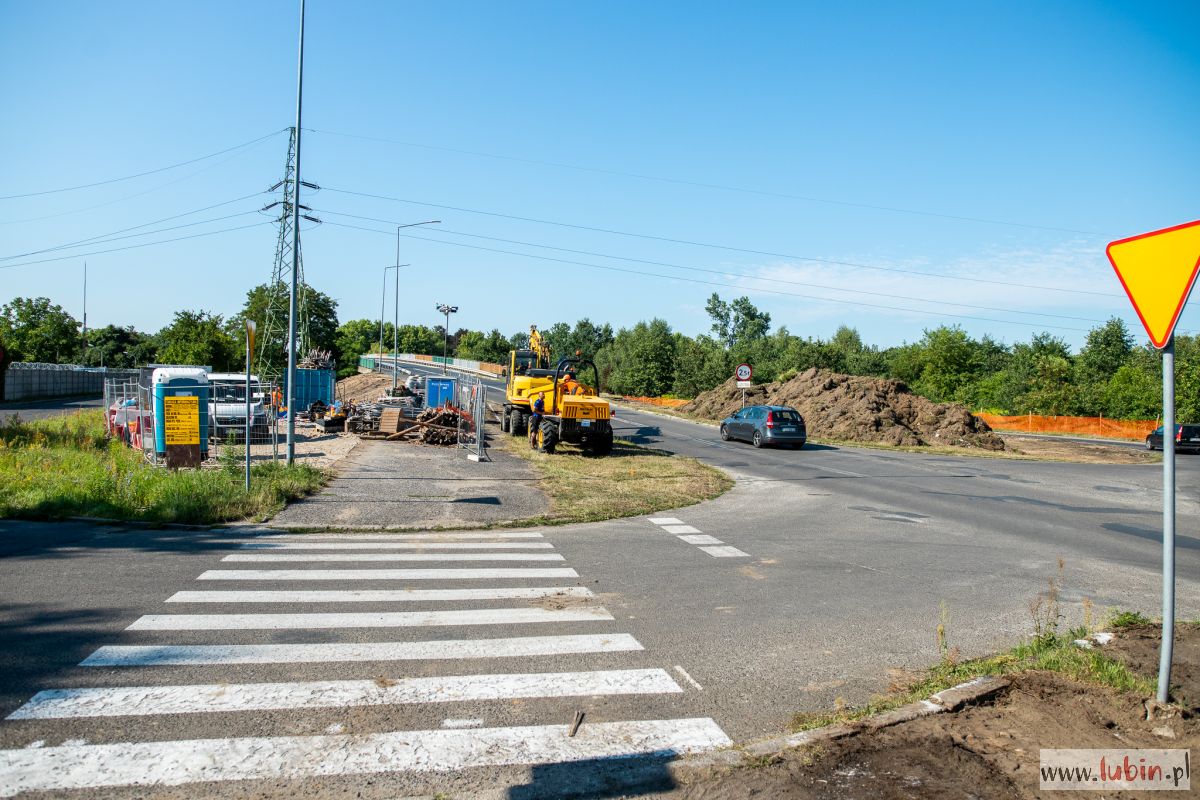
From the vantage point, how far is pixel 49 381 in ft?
177

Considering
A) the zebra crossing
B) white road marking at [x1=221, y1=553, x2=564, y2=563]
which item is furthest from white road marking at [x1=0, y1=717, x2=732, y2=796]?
white road marking at [x1=221, y1=553, x2=564, y2=563]

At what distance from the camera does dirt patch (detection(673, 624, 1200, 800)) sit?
389cm

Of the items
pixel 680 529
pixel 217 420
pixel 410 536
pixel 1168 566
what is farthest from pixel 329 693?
pixel 217 420

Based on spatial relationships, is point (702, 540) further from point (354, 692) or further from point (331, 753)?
point (331, 753)

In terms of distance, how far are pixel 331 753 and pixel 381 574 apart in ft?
14.1

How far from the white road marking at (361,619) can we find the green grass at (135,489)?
5529 millimetres

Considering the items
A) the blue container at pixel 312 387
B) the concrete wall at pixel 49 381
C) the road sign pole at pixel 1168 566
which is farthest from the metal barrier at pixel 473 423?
the concrete wall at pixel 49 381

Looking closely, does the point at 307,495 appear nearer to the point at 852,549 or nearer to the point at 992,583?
the point at 852,549

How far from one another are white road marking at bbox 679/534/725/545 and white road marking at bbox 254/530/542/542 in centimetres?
225

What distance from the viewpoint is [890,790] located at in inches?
152

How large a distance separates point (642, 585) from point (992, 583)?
4200mm

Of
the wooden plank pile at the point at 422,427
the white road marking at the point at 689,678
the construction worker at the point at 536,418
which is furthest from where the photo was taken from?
the wooden plank pile at the point at 422,427

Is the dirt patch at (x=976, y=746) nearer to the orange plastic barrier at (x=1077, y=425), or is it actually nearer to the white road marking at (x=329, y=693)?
the white road marking at (x=329, y=693)

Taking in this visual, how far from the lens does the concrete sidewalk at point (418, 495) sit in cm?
1209
